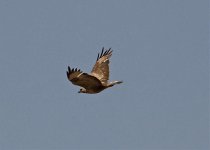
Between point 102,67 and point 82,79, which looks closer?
point 82,79

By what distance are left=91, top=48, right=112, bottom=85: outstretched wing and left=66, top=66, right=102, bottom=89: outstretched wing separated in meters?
0.76

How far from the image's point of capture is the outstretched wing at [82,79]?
28.5m

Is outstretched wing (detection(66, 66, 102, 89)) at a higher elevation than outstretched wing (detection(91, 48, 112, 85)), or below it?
below

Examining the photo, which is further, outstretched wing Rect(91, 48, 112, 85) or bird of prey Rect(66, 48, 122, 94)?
outstretched wing Rect(91, 48, 112, 85)

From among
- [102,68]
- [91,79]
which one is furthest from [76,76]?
[102,68]

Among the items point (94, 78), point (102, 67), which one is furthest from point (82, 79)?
point (102, 67)

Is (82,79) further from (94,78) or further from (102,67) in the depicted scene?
(102,67)

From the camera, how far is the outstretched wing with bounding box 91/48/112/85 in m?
31.2

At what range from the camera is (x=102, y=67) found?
3216cm

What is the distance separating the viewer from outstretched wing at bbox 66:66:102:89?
28.5 m

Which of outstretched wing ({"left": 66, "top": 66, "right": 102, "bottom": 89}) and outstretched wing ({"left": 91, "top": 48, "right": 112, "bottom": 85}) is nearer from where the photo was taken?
outstretched wing ({"left": 66, "top": 66, "right": 102, "bottom": 89})

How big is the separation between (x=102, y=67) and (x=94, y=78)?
9.74 feet

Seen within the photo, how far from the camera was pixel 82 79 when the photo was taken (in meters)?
29.0

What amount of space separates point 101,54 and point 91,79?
13.8ft
